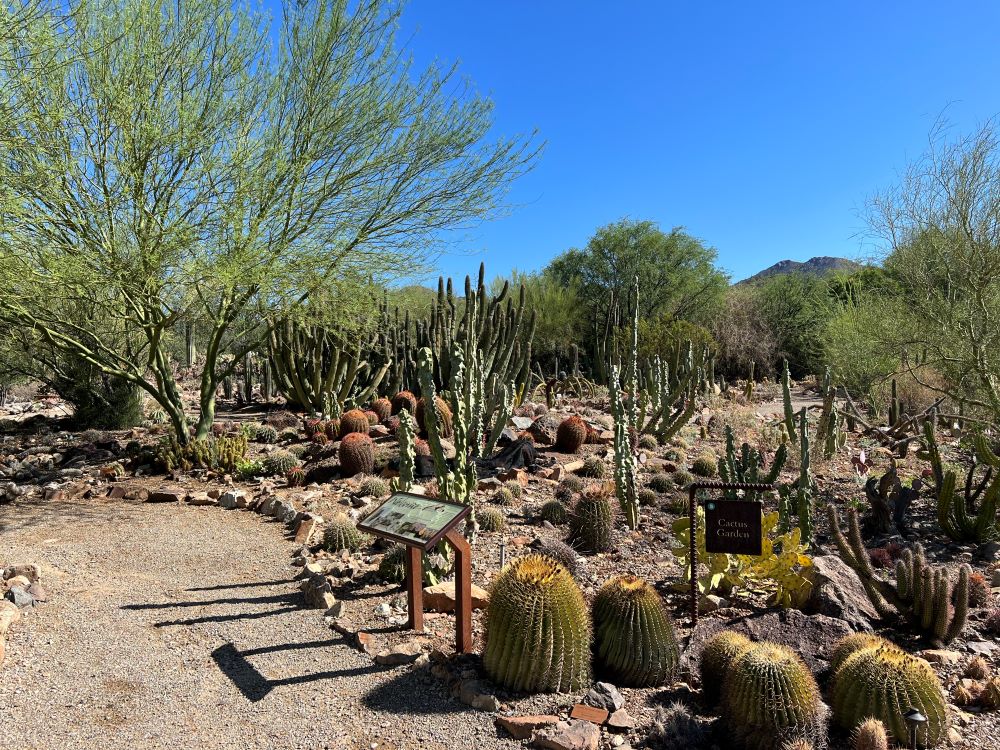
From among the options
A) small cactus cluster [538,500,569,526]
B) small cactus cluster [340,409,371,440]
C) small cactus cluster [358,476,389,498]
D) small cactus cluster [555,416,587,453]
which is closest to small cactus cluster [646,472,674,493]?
small cactus cluster [538,500,569,526]

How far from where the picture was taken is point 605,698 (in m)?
3.65

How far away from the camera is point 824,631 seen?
4.28 metres

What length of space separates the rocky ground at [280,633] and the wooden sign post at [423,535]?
0.18 m

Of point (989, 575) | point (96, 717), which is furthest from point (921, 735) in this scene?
point (96, 717)

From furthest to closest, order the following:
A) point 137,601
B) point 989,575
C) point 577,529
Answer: point 577,529, point 989,575, point 137,601

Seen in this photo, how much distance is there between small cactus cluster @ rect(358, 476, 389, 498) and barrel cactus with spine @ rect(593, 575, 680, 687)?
4.59 m

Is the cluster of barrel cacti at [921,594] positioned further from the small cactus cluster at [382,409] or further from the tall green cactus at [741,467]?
the small cactus cluster at [382,409]

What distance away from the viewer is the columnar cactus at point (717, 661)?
3623mm

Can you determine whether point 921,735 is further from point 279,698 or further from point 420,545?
point 279,698

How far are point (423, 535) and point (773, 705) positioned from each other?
2161mm

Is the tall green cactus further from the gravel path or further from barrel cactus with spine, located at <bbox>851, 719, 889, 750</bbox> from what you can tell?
the gravel path

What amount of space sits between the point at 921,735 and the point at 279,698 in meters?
3.30

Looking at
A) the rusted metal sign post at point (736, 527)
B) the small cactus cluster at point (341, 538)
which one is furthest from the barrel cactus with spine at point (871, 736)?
the small cactus cluster at point (341, 538)

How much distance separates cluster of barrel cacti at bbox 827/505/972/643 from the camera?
14.0ft
